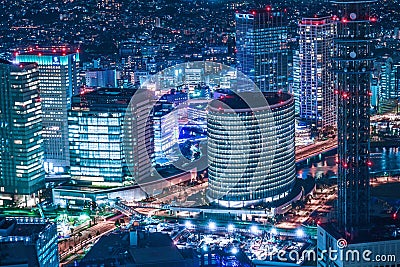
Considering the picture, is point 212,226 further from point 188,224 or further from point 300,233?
point 300,233

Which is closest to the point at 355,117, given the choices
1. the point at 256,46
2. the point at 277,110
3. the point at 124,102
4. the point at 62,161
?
the point at 277,110

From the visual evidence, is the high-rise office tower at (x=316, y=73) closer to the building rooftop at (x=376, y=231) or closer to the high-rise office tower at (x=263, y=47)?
the high-rise office tower at (x=263, y=47)

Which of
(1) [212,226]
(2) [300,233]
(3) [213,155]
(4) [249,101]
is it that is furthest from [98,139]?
(2) [300,233]

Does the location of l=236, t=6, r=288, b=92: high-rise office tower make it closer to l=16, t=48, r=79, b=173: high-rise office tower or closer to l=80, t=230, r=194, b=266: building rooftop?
l=16, t=48, r=79, b=173: high-rise office tower

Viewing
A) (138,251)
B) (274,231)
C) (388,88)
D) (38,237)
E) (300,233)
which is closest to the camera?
(138,251)

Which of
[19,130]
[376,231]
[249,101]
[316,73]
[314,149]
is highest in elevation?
[249,101]

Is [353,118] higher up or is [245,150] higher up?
[353,118]

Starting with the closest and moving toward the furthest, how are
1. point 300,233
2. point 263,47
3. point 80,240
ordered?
point 300,233 → point 80,240 → point 263,47

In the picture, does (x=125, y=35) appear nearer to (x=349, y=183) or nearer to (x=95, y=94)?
(x=95, y=94)
